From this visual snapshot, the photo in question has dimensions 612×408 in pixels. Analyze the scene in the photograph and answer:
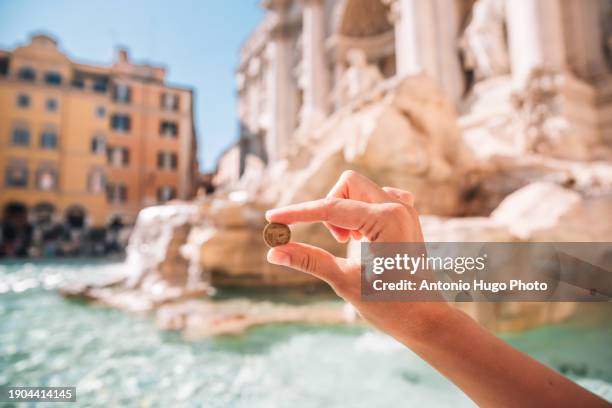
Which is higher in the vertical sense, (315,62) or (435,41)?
(315,62)

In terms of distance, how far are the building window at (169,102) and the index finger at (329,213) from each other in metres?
22.8

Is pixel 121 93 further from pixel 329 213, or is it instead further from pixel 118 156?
pixel 329 213

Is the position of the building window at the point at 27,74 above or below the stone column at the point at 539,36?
above

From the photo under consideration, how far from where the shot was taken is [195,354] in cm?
286

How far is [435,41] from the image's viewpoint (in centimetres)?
1080

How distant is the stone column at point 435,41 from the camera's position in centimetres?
1055

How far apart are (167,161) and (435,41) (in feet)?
52.7

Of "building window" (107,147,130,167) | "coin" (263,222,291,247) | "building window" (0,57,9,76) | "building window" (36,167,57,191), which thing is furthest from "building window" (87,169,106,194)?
"coin" (263,222,291,247)

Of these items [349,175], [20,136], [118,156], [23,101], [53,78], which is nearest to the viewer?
[349,175]

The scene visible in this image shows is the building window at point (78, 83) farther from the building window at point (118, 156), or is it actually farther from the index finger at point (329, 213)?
the index finger at point (329, 213)

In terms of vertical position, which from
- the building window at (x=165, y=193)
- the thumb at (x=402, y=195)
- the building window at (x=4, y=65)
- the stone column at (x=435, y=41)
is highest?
the building window at (x=4, y=65)

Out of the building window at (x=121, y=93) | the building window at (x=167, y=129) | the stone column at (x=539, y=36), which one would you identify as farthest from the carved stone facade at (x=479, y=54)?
the building window at (x=121, y=93)

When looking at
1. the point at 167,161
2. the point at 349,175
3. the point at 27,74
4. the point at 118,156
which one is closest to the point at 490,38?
the point at 349,175

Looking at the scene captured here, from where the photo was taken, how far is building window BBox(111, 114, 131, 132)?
19.9 m
